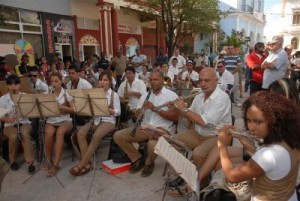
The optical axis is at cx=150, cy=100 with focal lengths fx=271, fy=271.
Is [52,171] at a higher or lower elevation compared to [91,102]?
lower

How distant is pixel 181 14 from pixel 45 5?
607 centimetres

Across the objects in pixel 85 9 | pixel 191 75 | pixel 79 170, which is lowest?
pixel 79 170

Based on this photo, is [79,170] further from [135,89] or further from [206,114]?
[135,89]

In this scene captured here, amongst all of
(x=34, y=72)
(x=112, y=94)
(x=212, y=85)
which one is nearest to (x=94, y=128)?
(x=112, y=94)

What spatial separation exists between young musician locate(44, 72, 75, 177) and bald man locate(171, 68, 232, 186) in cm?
181

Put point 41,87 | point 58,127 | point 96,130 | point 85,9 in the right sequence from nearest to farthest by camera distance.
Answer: point 96,130, point 58,127, point 41,87, point 85,9

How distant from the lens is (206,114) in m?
3.23

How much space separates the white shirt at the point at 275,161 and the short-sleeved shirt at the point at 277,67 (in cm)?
340

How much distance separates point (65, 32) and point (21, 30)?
2.12m

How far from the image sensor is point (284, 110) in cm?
166

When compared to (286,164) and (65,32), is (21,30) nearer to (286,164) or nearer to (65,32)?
(65,32)

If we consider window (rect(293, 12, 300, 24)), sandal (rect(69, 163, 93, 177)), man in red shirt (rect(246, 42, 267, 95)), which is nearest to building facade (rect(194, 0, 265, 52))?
window (rect(293, 12, 300, 24))

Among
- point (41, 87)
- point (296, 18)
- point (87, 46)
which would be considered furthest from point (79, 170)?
point (296, 18)

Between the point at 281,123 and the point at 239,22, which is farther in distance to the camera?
the point at 239,22
